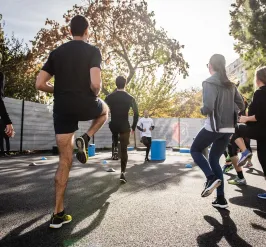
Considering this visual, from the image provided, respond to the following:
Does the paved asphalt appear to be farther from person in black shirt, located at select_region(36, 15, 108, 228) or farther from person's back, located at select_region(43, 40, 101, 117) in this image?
person's back, located at select_region(43, 40, 101, 117)

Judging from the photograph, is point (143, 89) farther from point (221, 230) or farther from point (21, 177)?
point (221, 230)

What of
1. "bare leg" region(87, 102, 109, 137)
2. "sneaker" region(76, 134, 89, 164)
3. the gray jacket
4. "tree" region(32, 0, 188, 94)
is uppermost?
"tree" region(32, 0, 188, 94)

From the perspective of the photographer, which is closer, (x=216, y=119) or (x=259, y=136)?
(x=216, y=119)

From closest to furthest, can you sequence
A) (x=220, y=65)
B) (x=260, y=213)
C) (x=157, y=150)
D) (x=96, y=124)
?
1. (x=96, y=124)
2. (x=260, y=213)
3. (x=220, y=65)
4. (x=157, y=150)

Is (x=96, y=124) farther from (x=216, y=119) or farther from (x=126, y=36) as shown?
(x=126, y=36)

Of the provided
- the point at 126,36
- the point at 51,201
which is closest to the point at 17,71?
the point at 126,36

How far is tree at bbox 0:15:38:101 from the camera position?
17.4 m

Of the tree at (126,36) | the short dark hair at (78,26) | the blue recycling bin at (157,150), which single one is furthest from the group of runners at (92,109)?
the tree at (126,36)

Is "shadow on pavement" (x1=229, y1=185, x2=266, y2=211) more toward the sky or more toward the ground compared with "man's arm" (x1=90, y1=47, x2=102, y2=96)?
more toward the ground

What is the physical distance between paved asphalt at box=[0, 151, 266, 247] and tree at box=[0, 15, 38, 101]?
13965 mm

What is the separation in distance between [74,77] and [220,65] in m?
1.93

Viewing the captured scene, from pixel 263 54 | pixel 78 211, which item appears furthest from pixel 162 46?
pixel 78 211

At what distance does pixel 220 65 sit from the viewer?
359cm

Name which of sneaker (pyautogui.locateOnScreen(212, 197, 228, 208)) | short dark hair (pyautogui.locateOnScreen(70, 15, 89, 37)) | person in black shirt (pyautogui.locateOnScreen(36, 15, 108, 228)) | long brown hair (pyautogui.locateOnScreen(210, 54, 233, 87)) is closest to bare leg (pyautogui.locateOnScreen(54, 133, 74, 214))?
person in black shirt (pyautogui.locateOnScreen(36, 15, 108, 228))
